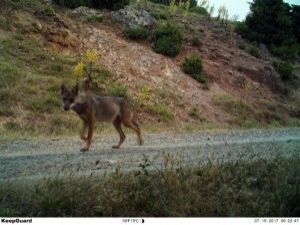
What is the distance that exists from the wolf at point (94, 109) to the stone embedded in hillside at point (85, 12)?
14078 millimetres

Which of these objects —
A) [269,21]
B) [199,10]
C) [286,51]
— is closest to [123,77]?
[286,51]

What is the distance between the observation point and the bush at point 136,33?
80.5ft

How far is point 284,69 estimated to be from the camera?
27953mm

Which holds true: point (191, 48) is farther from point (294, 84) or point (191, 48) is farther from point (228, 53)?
point (294, 84)

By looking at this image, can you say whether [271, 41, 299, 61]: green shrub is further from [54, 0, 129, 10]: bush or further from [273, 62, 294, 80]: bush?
[54, 0, 129, 10]: bush

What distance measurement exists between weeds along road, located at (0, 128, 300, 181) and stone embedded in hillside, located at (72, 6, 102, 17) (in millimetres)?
11669

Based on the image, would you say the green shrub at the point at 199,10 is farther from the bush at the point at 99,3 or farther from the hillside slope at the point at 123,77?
the bush at the point at 99,3

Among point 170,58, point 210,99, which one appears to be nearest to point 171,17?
point 170,58

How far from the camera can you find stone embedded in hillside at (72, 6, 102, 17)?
25.3 metres

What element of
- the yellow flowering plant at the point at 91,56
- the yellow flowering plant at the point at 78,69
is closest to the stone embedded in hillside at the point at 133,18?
the yellow flowering plant at the point at 91,56

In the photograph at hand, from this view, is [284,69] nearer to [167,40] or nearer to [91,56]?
[167,40]

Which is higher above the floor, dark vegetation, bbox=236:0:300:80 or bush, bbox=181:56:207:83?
dark vegetation, bbox=236:0:300:80

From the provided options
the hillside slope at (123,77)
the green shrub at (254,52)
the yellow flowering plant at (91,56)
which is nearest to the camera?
the hillside slope at (123,77)

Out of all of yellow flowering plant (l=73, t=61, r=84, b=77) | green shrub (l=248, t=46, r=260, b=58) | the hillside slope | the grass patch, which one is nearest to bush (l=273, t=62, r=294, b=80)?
the hillside slope
